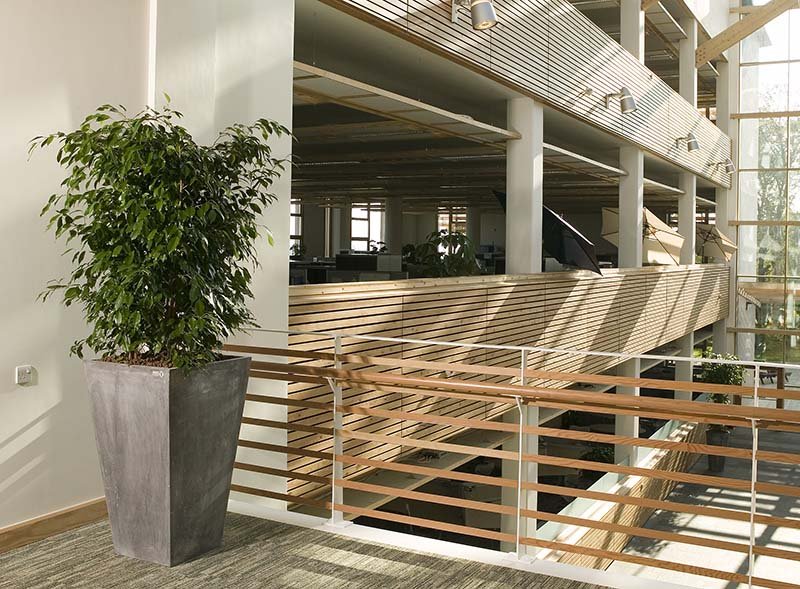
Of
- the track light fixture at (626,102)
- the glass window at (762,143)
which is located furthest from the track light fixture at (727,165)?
the track light fixture at (626,102)

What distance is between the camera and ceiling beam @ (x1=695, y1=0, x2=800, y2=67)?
1823 cm

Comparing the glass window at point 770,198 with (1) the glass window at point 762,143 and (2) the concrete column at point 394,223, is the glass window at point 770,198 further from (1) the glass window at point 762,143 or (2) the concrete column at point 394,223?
(2) the concrete column at point 394,223

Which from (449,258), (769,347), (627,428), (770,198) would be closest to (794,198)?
(770,198)

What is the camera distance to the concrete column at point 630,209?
14.6 metres

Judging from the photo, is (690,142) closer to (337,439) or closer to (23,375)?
(337,439)

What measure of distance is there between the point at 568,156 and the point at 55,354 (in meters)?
8.30

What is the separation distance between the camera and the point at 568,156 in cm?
1159

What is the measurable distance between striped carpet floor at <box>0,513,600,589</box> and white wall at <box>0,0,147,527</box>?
413 millimetres

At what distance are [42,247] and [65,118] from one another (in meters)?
0.71

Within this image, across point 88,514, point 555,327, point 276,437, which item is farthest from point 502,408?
point 88,514

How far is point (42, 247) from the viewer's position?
460 cm

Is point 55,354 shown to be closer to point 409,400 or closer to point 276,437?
point 276,437

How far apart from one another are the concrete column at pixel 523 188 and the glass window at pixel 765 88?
14.8 m

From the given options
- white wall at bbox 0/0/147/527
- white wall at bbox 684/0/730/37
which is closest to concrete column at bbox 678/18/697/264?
white wall at bbox 684/0/730/37
